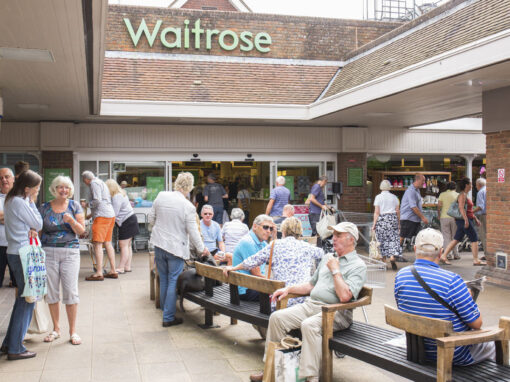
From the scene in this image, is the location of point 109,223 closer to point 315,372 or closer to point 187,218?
point 187,218

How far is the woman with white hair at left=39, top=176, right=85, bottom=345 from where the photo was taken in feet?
18.6

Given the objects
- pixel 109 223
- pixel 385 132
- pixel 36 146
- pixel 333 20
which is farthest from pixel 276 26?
pixel 109 223

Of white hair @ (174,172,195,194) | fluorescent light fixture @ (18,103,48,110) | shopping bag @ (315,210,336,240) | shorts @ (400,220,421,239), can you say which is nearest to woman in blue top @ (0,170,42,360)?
white hair @ (174,172,195,194)

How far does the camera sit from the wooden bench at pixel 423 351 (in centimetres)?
359

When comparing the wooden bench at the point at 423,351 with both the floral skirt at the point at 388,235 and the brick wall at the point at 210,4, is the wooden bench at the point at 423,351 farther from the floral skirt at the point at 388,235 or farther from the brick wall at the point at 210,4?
the brick wall at the point at 210,4

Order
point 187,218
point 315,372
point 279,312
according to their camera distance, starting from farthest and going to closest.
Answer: point 187,218 → point 279,312 → point 315,372

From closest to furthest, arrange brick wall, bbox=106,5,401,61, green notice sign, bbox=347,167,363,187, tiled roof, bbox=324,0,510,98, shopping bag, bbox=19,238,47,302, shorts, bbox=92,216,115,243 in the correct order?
shopping bag, bbox=19,238,47,302
tiled roof, bbox=324,0,510,98
shorts, bbox=92,216,115,243
brick wall, bbox=106,5,401,61
green notice sign, bbox=347,167,363,187

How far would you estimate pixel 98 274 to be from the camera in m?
9.64

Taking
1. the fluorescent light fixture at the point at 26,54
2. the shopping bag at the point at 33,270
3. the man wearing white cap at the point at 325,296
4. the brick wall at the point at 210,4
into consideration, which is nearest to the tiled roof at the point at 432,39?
the man wearing white cap at the point at 325,296

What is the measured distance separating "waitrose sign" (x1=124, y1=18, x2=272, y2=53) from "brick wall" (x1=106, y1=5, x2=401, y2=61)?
0.27 feet

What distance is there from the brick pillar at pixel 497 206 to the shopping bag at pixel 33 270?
23.5 feet

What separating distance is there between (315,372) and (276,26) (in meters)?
12.8

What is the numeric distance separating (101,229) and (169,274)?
11.2 feet

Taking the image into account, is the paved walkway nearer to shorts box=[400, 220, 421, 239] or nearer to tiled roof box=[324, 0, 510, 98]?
shorts box=[400, 220, 421, 239]
